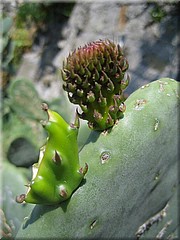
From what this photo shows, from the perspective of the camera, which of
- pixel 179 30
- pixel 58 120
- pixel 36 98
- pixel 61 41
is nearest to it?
pixel 58 120

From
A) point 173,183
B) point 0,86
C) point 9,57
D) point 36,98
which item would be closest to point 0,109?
point 9,57

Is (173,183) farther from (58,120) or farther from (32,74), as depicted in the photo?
(32,74)

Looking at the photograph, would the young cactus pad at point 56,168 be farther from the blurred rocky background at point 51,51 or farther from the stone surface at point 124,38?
the stone surface at point 124,38

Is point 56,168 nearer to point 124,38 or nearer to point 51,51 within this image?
point 124,38

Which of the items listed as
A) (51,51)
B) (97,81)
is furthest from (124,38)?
(97,81)

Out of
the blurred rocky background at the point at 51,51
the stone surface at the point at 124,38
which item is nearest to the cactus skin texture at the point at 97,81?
the blurred rocky background at the point at 51,51

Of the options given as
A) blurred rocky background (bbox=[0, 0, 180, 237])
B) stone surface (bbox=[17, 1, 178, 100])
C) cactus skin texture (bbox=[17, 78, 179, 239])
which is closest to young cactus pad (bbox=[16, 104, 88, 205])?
cactus skin texture (bbox=[17, 78, 179, 239])
